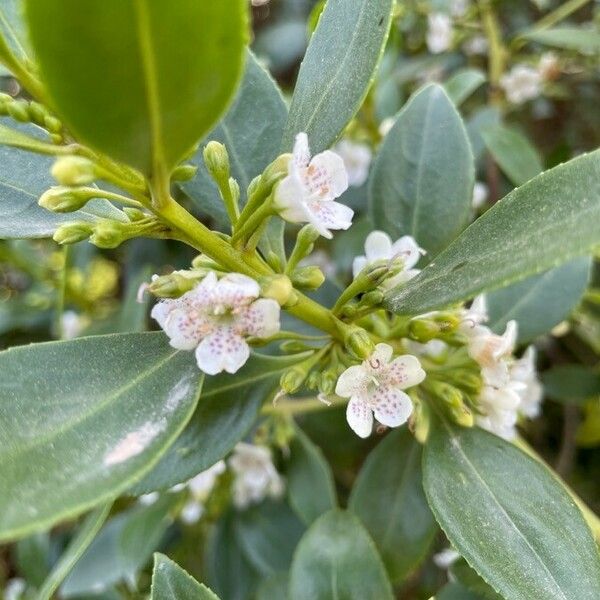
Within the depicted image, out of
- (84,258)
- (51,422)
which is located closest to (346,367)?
(51,422)

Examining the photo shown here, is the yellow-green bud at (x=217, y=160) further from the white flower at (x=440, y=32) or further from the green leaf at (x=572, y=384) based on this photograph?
the white flower at (x=440, y=32)

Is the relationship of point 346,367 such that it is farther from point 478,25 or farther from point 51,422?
point 478,25

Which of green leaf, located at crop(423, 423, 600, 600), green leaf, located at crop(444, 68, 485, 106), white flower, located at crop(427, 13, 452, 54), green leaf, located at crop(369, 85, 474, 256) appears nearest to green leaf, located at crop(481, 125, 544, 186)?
green leaf, located at crop(444, 68, 485, 106)

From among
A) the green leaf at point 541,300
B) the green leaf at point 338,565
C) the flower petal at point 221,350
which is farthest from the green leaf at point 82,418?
the green leaf at point 541,300

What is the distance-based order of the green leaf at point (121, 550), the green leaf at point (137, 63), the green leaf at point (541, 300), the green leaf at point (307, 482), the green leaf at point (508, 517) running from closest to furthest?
the green leaf at point (137, 63) < the green leaf at point (508, 517) < the green leaf at point (541, 300) < the green leaf at point (307, 482) < the green leaf at point (121, 550)

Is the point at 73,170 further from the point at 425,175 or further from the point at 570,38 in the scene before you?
the point at 570,38

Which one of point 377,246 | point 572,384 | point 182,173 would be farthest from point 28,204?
point 572,384
